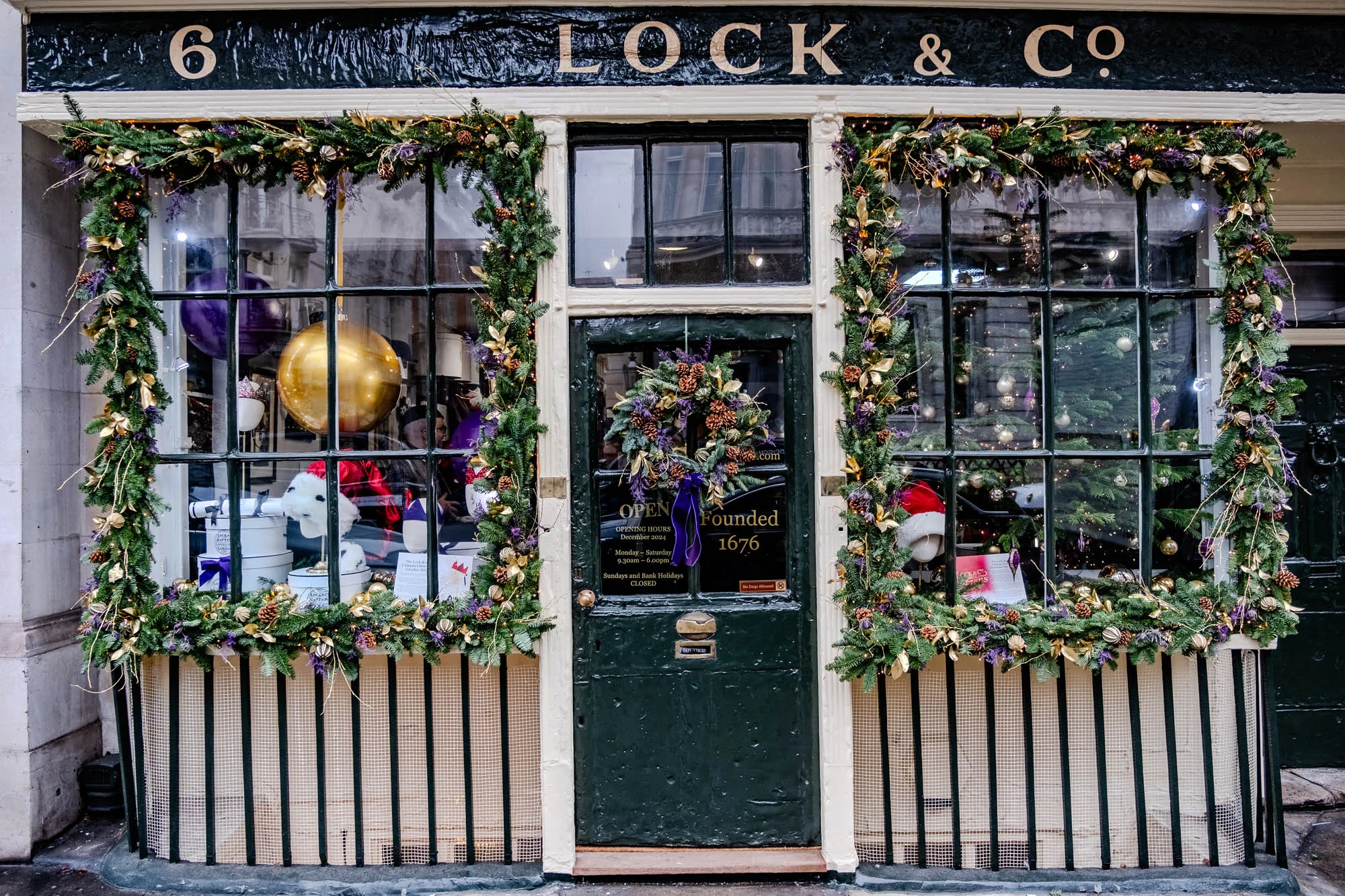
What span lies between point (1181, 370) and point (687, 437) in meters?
2.50

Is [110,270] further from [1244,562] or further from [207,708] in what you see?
[1244,562]

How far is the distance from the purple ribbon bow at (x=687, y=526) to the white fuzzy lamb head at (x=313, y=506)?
5.20 feet

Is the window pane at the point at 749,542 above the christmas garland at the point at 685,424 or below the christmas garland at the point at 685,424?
below

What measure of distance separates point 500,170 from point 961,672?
323 cm

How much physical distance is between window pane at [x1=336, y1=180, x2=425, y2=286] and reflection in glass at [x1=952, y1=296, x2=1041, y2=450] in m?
2.72

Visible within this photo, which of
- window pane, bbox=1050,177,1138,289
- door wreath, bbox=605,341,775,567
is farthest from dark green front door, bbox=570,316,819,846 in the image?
window pane, bbox=1050,177,1138,289

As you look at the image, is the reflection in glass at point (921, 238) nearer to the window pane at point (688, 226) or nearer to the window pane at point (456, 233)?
the window pane at point (688, 226)

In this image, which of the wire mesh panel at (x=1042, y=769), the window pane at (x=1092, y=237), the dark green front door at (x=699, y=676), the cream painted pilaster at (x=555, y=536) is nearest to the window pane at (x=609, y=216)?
the cream painted pilaster at (x=555, y=536)

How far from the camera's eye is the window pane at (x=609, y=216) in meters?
3.38

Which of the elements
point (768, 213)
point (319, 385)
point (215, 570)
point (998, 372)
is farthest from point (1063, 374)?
point (215, 570)

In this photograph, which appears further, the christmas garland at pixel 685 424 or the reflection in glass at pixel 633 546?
the reflection in glass at pixel 633 546

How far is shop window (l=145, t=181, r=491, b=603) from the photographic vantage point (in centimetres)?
341

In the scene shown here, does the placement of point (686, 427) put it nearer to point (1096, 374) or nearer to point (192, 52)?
point (1096, 374)

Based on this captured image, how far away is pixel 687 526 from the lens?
3291 mm
